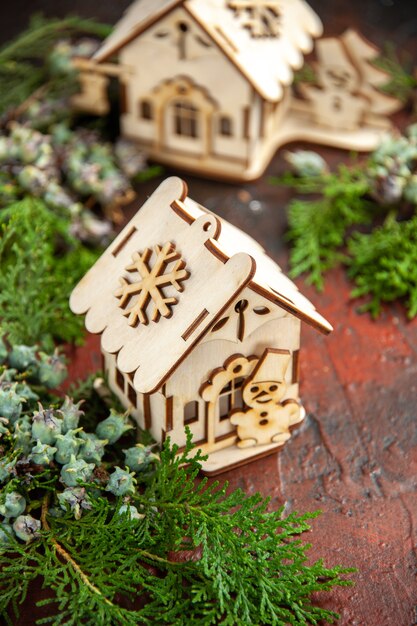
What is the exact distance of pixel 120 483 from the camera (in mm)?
2354

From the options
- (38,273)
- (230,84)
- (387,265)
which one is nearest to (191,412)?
(38,273)

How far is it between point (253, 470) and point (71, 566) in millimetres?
573

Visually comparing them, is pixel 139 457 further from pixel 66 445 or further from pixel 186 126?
pixel 186 126

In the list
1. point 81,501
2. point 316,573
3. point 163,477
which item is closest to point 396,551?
point 316,573

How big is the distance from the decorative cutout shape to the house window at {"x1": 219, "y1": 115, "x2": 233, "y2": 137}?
278mm

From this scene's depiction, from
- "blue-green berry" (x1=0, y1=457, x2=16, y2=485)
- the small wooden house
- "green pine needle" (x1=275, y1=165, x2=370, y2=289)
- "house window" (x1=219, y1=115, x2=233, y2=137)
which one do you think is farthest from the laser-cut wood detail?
"blue-green berry" (x1=0, y1=457, x2=16, y2=485)

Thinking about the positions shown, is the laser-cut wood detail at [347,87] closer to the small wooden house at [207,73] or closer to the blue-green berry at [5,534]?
the small wooden house at [207,73]

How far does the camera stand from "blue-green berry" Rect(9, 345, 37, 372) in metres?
2.58

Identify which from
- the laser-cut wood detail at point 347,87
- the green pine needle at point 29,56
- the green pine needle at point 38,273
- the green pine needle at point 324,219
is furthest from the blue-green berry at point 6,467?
the laser-cut wood detail at point 347,87

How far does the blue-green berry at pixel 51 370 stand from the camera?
2.58 meters

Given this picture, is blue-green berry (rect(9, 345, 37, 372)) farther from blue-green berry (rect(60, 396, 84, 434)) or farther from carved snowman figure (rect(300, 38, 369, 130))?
carved snowman figure (rect(300, 38, 369, 130))

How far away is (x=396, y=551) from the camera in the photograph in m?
2.47

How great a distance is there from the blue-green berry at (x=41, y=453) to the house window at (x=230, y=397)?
423mm

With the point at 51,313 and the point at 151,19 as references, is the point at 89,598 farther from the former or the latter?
the point at 151,19
